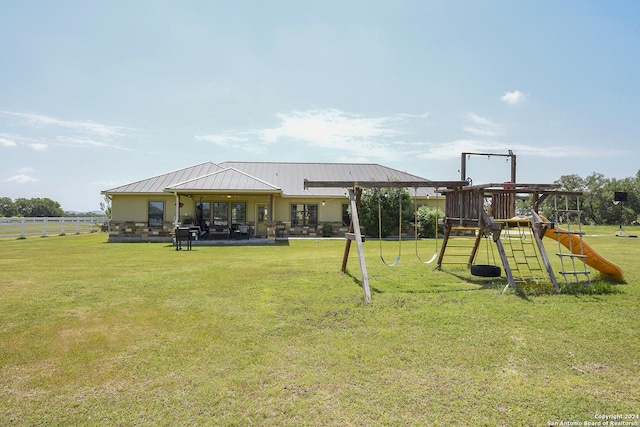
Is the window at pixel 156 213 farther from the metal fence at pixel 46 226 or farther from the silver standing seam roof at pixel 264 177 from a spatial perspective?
the metal fence at pixel 46 226

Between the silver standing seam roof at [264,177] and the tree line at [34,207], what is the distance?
70042 millimetres

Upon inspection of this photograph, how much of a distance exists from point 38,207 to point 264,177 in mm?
81789

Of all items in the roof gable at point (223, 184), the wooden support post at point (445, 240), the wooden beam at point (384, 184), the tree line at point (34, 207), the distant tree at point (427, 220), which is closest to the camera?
the wooden beam at point (384, 184)

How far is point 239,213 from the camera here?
21.5 meters

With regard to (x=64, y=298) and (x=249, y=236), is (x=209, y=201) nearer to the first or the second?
(x=249, y=236)

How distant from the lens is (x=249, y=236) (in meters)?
20.2

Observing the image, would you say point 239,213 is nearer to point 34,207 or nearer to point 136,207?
point 136,207

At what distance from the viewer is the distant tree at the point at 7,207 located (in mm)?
73312

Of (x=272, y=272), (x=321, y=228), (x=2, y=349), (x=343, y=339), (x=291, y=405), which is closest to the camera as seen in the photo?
(x=291, y=405)

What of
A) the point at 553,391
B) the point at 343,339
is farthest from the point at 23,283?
the point at 553,391

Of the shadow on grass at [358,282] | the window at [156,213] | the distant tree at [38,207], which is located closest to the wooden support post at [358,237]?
the shadow on grass at [358,282]

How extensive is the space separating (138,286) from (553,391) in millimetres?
7039

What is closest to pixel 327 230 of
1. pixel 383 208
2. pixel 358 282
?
pixel 383 208

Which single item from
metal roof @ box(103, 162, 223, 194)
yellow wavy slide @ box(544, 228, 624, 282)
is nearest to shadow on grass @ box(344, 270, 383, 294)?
yellow wavy slide @ box(544, 228, 624, 282)
